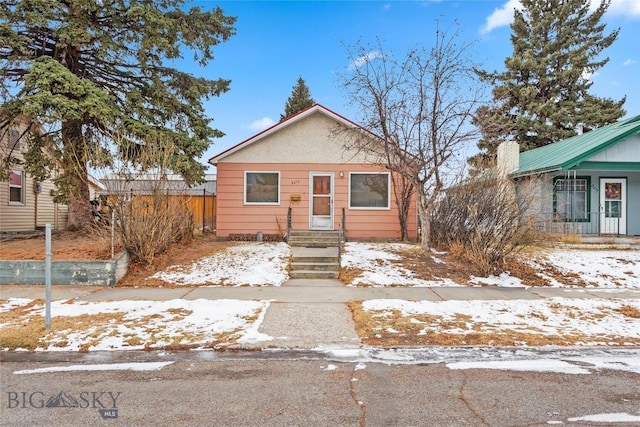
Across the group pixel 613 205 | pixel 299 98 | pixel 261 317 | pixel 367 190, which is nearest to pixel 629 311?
pixel 261 317

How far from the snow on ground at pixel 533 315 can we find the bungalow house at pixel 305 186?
22.9ft

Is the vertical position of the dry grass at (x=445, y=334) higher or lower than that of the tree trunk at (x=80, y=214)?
lower

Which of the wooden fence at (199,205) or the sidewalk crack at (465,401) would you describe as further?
the wooden fence at (199,205)

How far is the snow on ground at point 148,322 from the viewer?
4543mm

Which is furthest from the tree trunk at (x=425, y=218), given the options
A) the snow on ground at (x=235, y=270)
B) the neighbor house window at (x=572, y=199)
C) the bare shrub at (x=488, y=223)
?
the neighbor house window at (x=572, y=199)

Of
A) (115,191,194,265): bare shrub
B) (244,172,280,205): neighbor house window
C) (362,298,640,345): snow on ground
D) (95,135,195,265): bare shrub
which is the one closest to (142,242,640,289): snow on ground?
(115,191,194,265): bare shrub

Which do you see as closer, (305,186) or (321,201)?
(305,186)

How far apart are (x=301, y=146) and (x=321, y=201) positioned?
2.07 meters

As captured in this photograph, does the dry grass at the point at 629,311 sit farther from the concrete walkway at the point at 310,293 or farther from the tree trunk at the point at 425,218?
the tree trunk at the point at 425,218

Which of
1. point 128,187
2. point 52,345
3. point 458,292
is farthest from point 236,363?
point 128,187

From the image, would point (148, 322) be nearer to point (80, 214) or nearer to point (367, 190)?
point (80, 214)

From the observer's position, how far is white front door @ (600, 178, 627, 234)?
14.7m

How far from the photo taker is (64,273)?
7.62 m

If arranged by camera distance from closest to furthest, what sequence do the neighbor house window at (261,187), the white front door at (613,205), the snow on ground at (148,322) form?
the snow on ground at (148,322)
the neighbor house window at (261,187)
the white front door at (613,205)
